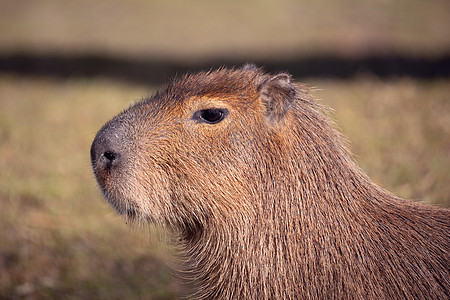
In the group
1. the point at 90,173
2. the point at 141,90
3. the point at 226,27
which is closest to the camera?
the point at 90,173

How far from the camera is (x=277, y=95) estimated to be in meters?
1.79

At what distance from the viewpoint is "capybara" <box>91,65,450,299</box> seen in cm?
171

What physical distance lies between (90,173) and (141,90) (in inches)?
129

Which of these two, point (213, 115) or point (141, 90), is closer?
point (213, 115)

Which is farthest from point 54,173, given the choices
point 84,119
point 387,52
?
point 387,52

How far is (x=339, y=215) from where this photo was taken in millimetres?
1755

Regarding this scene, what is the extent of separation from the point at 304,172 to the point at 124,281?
1.49m

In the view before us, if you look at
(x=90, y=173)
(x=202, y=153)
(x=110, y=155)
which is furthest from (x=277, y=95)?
(x=90, y=173)

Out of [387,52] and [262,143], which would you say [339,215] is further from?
[387,52]

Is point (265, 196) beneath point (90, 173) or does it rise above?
beneath

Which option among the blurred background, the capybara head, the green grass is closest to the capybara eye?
the capybara head

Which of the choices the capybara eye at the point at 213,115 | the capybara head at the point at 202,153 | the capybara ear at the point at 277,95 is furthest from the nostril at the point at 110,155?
the capybara ear at the point at 277,95

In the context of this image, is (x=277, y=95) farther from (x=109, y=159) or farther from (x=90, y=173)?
(x=90, y=173)

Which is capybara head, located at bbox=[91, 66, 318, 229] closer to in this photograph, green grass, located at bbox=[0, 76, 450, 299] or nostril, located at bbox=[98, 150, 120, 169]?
nostril, located at bbox=[98, 150, 120, 169]
